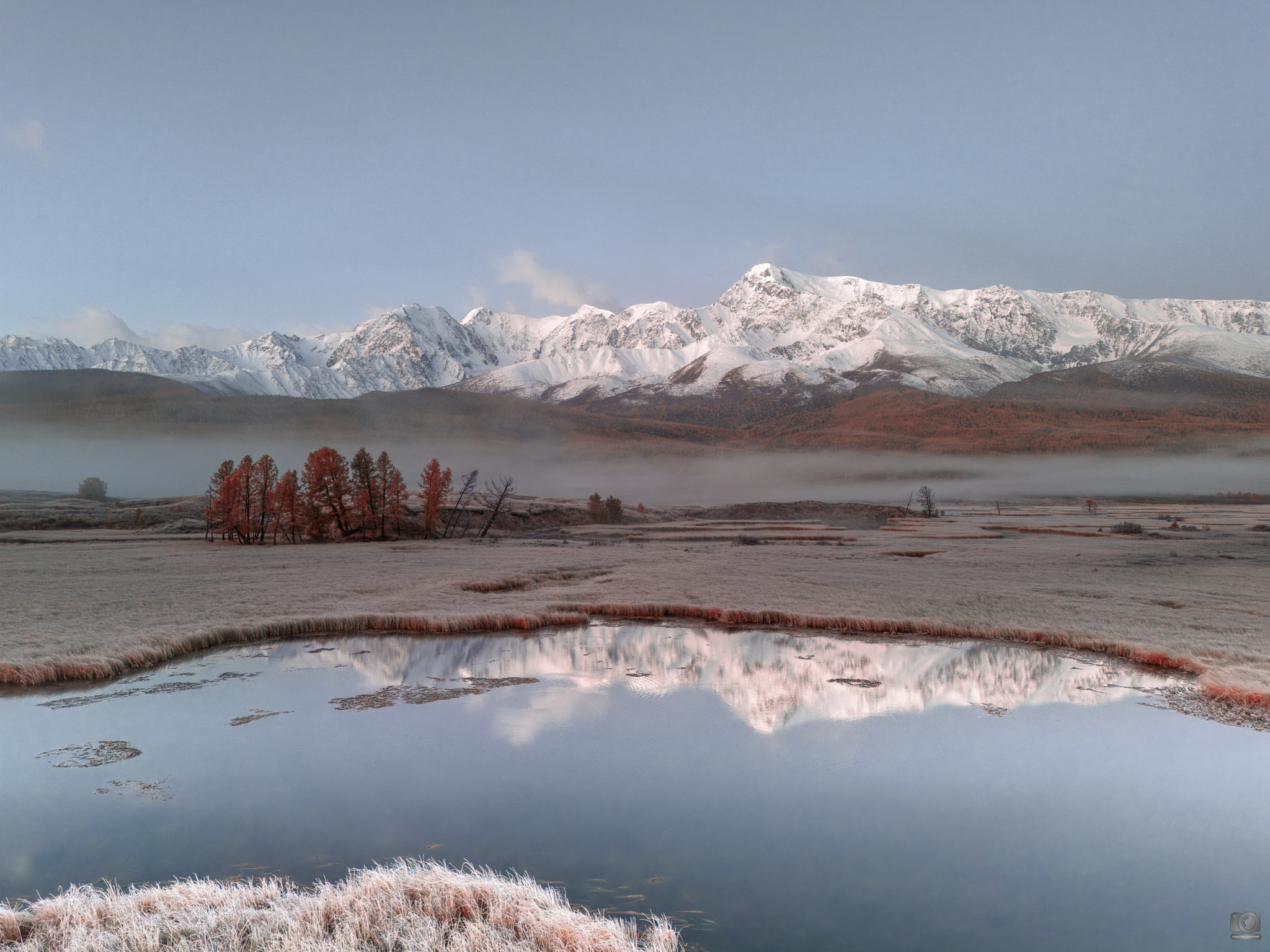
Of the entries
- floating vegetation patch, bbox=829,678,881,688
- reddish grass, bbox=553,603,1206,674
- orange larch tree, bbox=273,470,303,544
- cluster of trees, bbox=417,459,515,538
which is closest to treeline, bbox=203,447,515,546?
orange larch tree, bbox=273,470,303,544

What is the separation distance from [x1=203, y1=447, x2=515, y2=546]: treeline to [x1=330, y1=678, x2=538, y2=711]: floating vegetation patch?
66091 millimetres

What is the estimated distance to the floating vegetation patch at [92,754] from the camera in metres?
14.6

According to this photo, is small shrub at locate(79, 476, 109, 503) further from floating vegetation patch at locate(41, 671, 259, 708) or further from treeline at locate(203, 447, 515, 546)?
floating vegetation patch at locate(41, 671, 259, 708)

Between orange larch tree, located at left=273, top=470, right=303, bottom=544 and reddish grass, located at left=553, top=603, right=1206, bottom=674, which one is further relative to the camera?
orange larch tree, located at left=273, top=470, right=303, bottom=544

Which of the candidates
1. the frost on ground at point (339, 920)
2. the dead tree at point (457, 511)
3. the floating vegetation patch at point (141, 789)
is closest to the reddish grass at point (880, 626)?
the floating vegetation patch at point (141, 789)

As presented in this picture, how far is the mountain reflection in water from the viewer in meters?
19.3

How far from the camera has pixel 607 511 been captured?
130 metres

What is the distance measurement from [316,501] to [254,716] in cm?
7719

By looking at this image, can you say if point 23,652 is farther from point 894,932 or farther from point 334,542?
point 334,542

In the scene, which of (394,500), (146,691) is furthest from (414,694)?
(394,500)

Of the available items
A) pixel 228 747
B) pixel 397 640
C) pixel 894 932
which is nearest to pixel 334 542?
pixel 397 640

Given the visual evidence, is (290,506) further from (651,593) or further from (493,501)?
(651,593)

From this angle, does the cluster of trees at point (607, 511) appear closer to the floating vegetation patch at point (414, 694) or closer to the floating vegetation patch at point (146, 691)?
the floating vegetation patch at point (146, 691)

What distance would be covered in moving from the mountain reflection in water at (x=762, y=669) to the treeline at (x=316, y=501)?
6070cm
